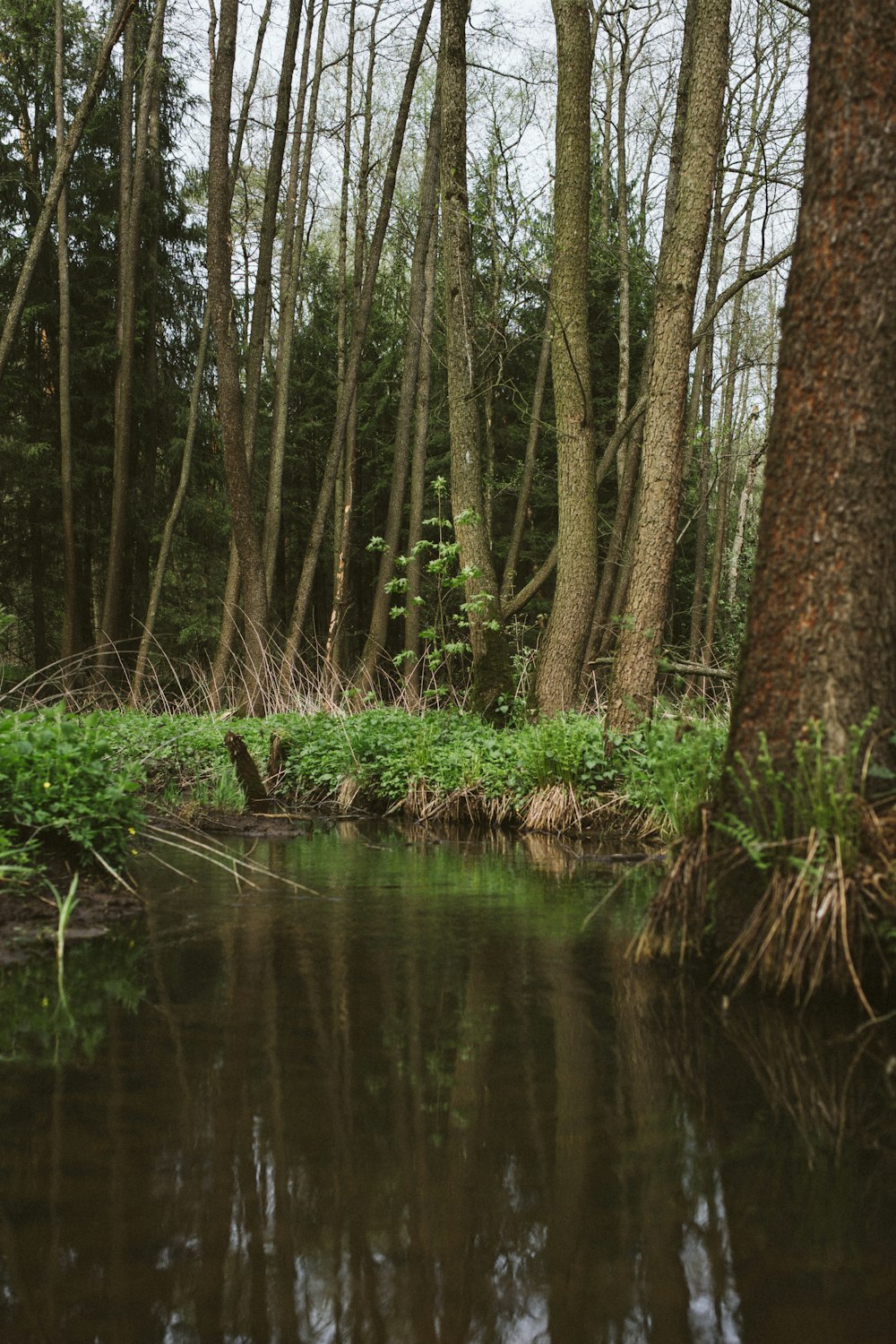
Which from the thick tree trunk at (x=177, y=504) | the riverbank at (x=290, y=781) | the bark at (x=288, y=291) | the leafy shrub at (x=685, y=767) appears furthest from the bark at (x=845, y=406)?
the bark at (x=288, y=291)

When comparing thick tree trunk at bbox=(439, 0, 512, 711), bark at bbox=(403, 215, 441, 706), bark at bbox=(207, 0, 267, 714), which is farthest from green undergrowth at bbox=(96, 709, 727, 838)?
bark at bbox=(403, 215, 441, 706)

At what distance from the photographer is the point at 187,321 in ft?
64.2

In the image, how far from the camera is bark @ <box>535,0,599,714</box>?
9680mm

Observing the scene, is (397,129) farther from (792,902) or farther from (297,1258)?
(297,1258)

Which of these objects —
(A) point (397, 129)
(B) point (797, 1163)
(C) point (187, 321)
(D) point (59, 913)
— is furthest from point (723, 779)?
(C) point (187, 321)

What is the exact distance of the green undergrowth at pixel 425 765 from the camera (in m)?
7.80

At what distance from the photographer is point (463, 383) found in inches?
400

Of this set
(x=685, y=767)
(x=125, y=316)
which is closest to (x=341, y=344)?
(x=125, y=316)

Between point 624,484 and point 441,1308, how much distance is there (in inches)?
538

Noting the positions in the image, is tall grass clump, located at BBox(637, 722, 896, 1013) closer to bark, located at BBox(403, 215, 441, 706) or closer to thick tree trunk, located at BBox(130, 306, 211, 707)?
thick tree trunk, located at BBox(130, 306, 211, 707)

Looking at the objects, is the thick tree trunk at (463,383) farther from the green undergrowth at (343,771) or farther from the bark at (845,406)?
the bark at (845,406)

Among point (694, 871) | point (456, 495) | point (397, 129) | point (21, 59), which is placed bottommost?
point (694, 871)

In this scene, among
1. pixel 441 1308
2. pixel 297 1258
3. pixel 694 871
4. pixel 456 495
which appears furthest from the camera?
pixel 456 495

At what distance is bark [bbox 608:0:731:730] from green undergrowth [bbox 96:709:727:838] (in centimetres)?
51
